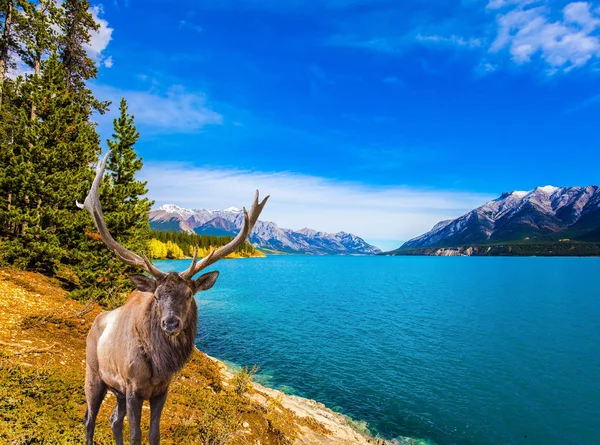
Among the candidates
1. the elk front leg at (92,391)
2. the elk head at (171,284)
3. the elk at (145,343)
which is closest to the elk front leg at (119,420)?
the elk at (145,343)

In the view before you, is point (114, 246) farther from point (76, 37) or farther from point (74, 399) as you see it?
point (76, 37)

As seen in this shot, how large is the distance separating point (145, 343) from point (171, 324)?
0.82 meters

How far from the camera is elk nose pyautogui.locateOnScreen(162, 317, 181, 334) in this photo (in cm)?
434

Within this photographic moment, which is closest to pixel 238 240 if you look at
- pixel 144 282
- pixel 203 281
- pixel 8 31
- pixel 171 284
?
pixel 203 281

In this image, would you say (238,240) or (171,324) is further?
(238,240)

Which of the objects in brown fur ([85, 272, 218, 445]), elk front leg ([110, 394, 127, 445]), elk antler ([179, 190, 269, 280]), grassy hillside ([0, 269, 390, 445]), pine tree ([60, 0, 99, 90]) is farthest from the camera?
pine tree ([60, 0, 99, 90])

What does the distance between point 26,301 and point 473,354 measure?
104 ft

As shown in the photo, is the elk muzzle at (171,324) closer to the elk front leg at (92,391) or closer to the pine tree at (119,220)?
the elk front leg at (92,391)

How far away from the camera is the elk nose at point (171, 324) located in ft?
14.2

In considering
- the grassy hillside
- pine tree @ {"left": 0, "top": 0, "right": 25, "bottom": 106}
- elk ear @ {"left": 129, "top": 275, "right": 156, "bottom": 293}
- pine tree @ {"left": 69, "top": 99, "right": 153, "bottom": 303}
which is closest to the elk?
elk ear @ {"left": 129, "top": 275, "right": 156, "bottom": 293}

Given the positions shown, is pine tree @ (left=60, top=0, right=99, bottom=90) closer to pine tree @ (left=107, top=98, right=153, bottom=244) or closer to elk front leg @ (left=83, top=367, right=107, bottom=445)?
pine tree @ (left=107, top=98, right=153, bottom=244)

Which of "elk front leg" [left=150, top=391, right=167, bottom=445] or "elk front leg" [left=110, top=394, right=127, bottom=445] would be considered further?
"elk front leg" [left=110, top=394, right=127, bottom=445]

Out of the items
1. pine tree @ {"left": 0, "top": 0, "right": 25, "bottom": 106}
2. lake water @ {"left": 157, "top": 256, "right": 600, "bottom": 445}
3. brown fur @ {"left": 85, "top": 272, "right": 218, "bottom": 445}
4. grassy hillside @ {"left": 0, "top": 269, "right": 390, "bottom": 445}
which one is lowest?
lake water @ {"left": 157, "top": 256, "right": 600, "bottom": 445}

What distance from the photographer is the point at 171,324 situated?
436cm
